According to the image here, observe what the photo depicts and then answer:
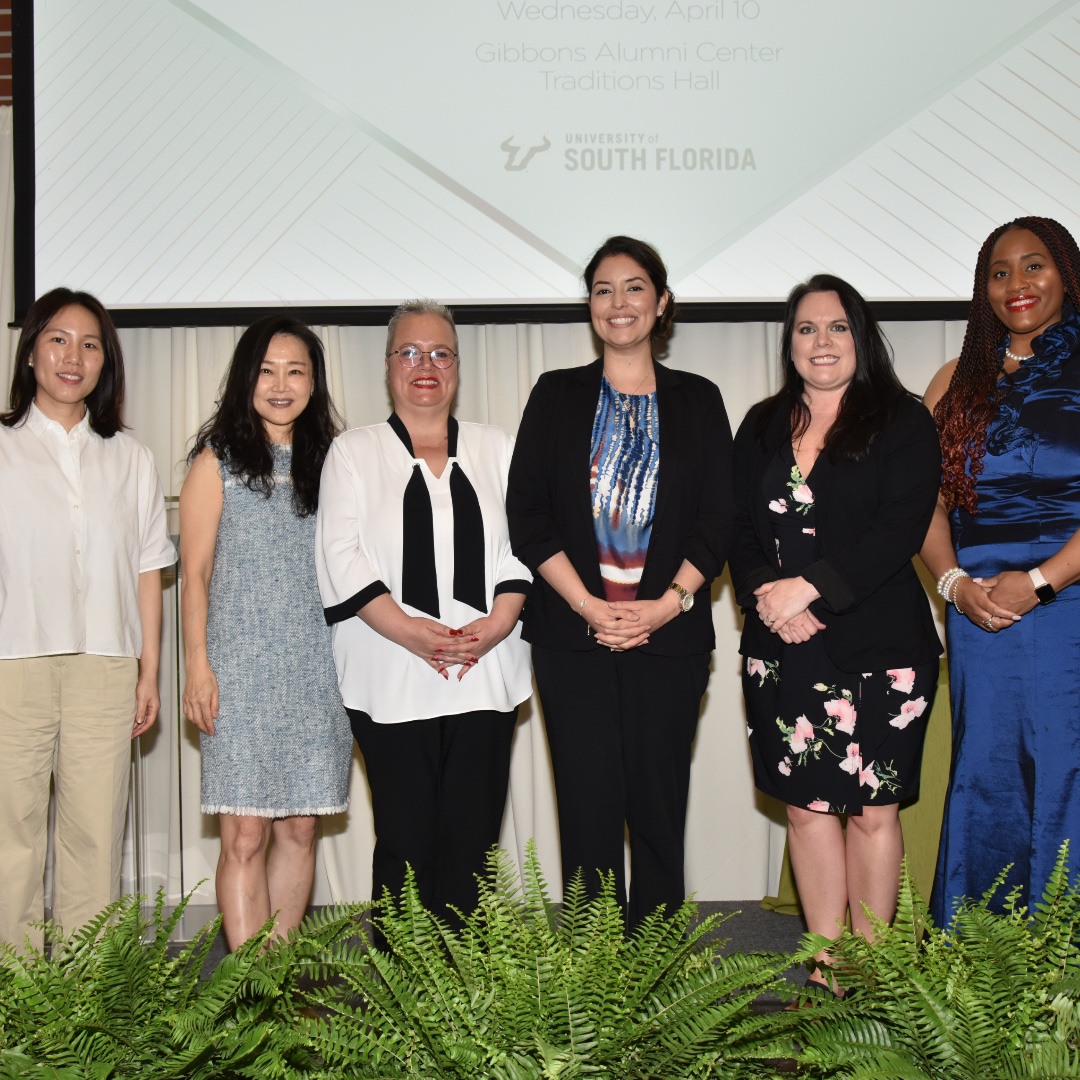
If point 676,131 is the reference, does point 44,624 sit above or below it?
below

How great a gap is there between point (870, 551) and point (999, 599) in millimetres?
310

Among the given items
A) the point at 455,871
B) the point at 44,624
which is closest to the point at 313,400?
the point at 44,624

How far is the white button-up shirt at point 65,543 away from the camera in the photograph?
2.62 m

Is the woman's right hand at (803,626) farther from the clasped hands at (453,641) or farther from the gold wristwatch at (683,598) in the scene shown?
the clasped hands at (453,641)

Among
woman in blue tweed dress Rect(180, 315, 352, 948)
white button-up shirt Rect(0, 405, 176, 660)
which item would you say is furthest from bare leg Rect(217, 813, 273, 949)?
white button-up shirt Rect(0, 405, 176, 660)

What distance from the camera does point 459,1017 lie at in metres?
1.11

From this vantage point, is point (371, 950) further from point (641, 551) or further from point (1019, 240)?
point (1019, 240)

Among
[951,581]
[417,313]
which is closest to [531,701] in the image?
[417,313]

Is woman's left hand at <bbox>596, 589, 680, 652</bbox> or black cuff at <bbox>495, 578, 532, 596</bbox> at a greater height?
black cuff at <bbox>495, 578, 532, 596</bbox>

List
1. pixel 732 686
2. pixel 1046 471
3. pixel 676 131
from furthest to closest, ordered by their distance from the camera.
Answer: pixel 732 686 < pixel 676 131 < pixel 1046 471

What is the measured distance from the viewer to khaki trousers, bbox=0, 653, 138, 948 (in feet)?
8.55

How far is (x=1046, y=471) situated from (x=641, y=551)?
93 cm

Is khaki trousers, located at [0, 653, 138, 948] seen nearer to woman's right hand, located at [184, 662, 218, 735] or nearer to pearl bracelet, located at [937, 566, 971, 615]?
woman's right hand, located at [184, 662, 218, 735]

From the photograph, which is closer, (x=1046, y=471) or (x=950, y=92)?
(x=1046, y=471)
